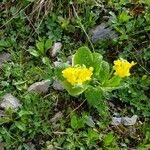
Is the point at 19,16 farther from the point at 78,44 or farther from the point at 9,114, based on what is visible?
the point at 9,114

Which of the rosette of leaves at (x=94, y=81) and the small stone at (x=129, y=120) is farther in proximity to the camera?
the small stone at (x=129, y=120)

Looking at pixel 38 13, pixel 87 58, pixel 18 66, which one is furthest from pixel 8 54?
pixel 87 58

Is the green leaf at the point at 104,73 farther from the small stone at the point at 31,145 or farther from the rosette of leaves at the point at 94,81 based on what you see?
the small stone at the point at 31,145

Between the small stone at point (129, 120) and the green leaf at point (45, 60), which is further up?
the green leaf at point (45, 60)

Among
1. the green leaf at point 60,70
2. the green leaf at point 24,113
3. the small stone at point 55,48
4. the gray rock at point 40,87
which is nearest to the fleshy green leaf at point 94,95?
the green leaf at point 60,70

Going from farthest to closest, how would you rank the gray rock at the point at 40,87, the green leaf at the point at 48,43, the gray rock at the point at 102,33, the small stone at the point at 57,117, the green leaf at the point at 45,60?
the gray rock at the point at 102,33 < the green leaf at the point at 48,43 < the green leaf at the point at 45,60 < the gray rock at the point at 40,87 < the small stone at the point at 57,117

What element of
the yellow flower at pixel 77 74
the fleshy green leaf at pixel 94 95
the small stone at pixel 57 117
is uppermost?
the yellow flower at pixel 77 74

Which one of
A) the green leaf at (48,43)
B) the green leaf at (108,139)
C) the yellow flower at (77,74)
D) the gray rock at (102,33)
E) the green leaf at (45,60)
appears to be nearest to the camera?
the yellow flower at (77,74)
